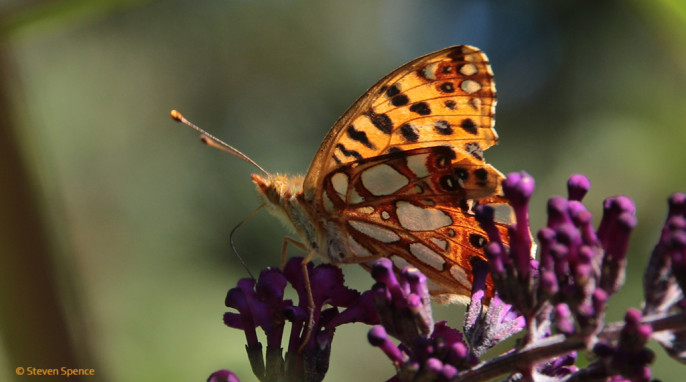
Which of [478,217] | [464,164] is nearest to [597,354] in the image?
[478,217]

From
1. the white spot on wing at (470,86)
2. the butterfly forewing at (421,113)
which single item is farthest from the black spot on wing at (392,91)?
the white spot on wing at (470,86)

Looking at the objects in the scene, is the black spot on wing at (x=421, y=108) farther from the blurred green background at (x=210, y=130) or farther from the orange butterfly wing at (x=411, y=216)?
the blurred green background at (x=210, y=130)

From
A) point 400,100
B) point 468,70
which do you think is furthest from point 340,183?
point 468,70

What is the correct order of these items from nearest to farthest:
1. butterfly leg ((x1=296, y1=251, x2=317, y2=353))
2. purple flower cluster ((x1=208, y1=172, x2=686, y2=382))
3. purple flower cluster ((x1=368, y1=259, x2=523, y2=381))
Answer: purple flower cluster ((x1=208, y1=172, x2=686, y2=382)) < purple flower cluster ((x1=368, y1=259, x2=523, y2=381)) < butterfly leg ((x1=296, y1=251, x2=317, y2=353))

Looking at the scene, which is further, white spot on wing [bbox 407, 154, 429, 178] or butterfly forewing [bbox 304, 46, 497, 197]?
butterfly forewing [bbox 304, 46, 497, 197]

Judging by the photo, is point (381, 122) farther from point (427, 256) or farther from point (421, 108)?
point (427, 256)

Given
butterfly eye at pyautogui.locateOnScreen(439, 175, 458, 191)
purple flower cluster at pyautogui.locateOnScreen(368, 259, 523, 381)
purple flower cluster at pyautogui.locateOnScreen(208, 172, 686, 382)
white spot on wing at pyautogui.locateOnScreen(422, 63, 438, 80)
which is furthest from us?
white spot on wing at pyautogui.locateOnScreen(422, 63, 438, 80)

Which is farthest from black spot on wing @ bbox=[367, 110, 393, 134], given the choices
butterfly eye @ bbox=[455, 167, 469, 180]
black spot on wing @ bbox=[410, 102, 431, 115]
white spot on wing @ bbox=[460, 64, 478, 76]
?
butterfly eye @ bbox=[455, 167, 469, 180]

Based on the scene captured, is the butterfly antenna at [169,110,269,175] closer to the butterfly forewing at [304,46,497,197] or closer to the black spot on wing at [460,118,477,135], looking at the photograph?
the butterfly forewing at [304,46,497,197]
